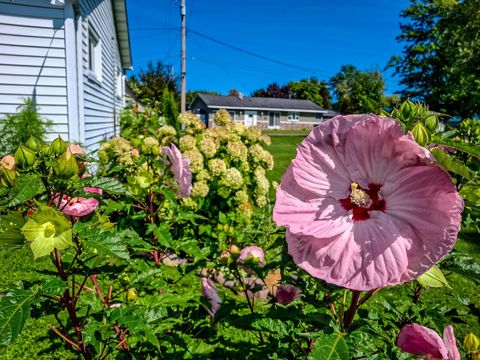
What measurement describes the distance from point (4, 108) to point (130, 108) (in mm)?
3358

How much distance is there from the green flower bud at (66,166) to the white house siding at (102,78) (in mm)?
3751

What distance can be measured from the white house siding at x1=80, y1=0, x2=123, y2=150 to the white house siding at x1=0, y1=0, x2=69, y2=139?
599 mm

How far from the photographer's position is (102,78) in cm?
830

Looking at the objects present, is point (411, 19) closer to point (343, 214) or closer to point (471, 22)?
point (471, 22)

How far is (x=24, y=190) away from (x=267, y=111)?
37814mm

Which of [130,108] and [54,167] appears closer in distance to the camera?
[54,167]

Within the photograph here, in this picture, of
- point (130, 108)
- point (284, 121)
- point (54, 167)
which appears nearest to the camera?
point (54, 167)

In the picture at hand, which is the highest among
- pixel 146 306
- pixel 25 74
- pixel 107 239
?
pixel 25 74

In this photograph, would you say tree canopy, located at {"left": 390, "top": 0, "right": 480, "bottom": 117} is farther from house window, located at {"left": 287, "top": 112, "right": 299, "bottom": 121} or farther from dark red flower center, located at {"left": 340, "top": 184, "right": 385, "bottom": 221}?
house window, located at {"left": 287, "top": 112, "right": 299, "bottom": 121}

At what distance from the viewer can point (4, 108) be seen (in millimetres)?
4996

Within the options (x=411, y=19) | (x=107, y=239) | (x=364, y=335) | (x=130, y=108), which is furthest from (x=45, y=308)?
(x=411, y=19)

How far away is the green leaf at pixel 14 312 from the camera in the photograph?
30.4 inches

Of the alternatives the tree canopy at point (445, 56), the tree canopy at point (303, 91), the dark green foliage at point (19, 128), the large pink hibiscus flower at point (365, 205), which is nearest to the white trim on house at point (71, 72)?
the dark green foliage at point (19, 128)

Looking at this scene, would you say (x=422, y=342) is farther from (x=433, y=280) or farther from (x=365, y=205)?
(x=365, y=205)
